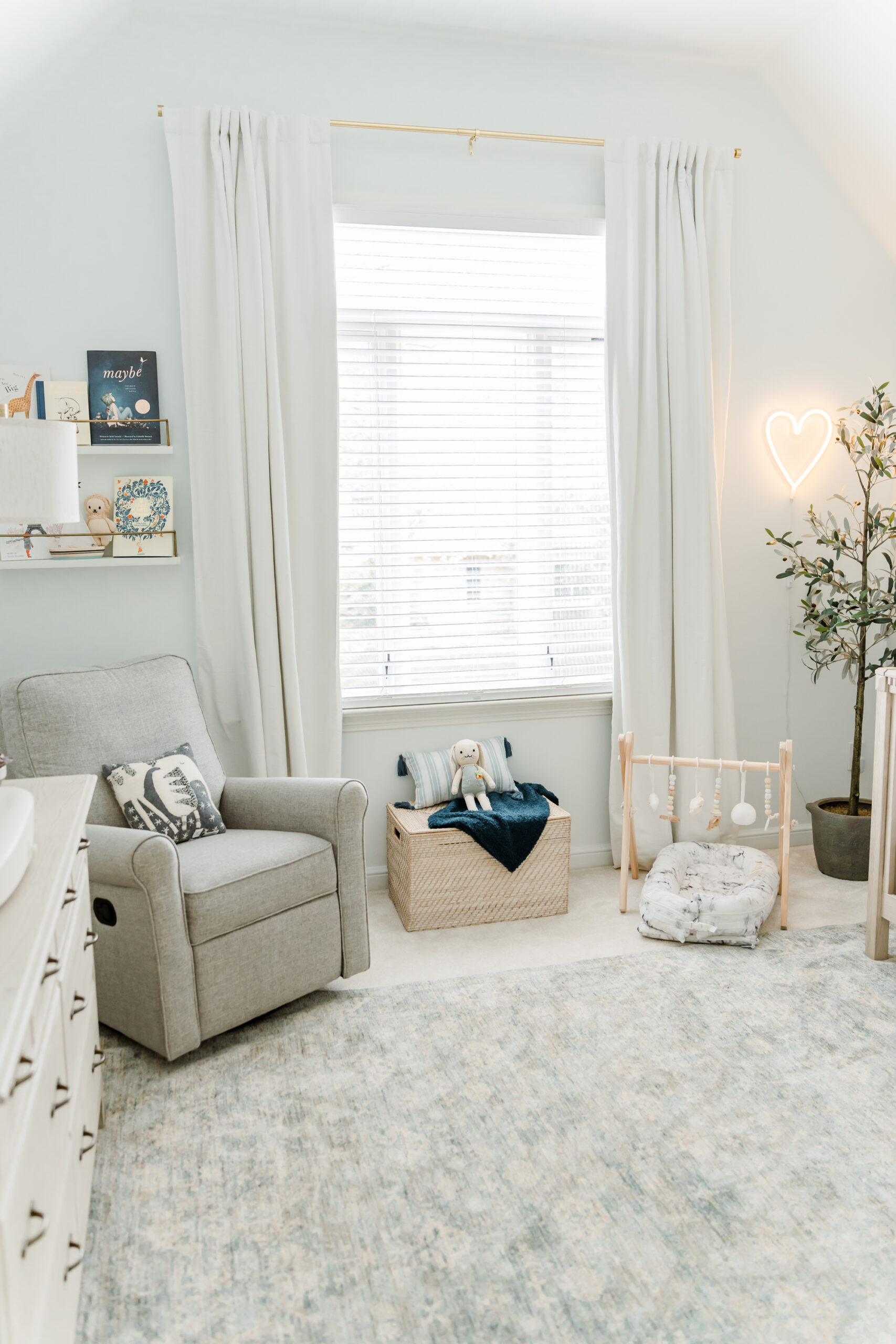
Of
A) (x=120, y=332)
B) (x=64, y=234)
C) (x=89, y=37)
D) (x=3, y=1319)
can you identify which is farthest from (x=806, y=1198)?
(x=89, y=37)

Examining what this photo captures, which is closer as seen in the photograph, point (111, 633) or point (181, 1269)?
point (181, 1269)

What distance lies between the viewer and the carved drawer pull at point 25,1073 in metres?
1.05

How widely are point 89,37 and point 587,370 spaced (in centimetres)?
190

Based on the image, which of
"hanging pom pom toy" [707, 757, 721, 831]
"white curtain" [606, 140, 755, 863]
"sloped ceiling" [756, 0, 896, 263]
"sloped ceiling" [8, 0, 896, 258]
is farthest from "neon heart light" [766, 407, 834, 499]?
"hanging pom pom toy" [707, 757, 721, 831]

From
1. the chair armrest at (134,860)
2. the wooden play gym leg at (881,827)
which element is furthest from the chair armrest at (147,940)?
the wooden play gym leg at (881,827)

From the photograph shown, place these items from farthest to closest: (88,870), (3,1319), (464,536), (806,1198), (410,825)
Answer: (464,536) → (410,825) → (88,870) → (806,1198) → (3,1319)

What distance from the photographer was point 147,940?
2113 mm

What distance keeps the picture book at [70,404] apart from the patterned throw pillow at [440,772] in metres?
1.50

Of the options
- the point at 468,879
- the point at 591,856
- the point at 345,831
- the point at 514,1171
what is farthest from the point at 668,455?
the point at 514,1171

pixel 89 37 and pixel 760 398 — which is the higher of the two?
pixel 89 37

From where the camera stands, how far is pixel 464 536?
11.1ft

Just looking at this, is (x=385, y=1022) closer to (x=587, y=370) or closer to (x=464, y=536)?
(x=464, y=536)

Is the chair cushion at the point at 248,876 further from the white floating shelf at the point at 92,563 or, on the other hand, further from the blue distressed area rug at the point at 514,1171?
the white floating shelf at the point at 92,563

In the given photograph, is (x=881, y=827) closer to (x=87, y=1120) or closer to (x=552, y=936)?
(x=552, y=936)
